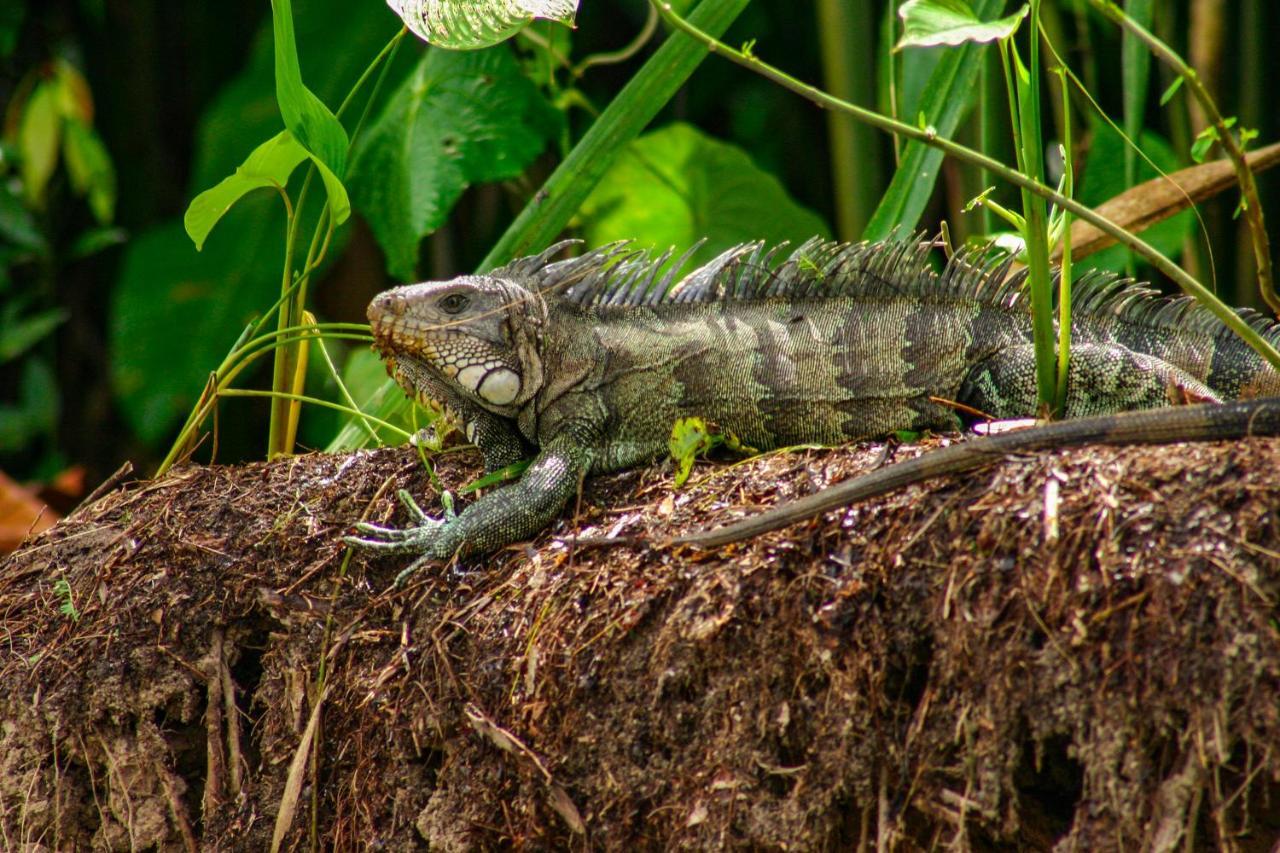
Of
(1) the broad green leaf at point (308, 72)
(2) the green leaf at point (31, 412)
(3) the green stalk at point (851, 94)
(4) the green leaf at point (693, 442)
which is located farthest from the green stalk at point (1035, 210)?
(2) the green leaf at point (31, 412)

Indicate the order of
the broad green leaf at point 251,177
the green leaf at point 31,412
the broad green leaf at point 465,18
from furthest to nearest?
the green leaf at point 31,412
the broad green leaf at point 251,177
the broad green leaf at point 465,18

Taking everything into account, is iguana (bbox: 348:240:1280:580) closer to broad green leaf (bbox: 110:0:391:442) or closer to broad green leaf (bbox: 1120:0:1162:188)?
broad green leaf (bbox: 1120:0:1162:188)

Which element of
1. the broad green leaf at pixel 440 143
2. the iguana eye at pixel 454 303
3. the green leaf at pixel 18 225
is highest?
the broad green leaf at pixel 440 143

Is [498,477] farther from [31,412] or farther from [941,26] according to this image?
[31,412]

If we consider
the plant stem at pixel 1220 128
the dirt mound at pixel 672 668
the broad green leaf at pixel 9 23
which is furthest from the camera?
the broad green leaf at pixel 9 23

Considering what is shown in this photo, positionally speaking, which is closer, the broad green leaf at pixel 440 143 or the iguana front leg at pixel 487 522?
the iguana front leg at pixel 487 522

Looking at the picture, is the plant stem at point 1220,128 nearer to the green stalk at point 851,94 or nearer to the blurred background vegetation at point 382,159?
the blurred background vegetation at point 382,159

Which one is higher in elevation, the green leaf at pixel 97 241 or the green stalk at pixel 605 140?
the green stalk at pixel 605 140
